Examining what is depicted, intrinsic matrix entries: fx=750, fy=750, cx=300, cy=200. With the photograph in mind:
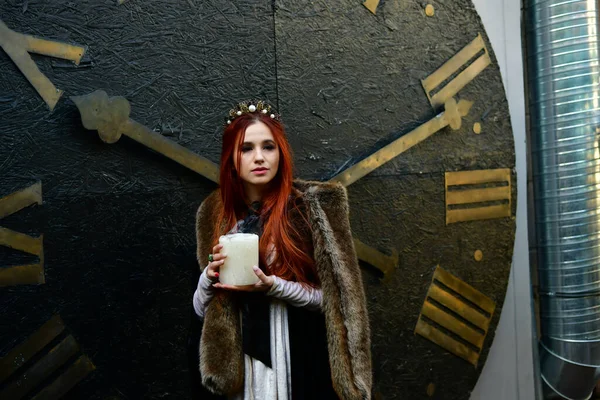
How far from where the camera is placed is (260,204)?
1.53m

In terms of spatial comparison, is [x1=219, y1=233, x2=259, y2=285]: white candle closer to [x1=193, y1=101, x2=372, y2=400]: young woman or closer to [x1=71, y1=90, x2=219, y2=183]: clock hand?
[x1=193, y1=101, x2=372, y2=400]: young woman

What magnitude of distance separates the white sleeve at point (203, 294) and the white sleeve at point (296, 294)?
0.40 feet

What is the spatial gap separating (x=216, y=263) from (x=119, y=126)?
578mm

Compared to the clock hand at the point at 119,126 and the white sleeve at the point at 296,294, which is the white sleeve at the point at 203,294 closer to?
the white sleeve at the point at 296,294

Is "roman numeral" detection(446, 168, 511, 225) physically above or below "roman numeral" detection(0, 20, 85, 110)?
→ below

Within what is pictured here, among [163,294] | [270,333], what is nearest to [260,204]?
[270,333]

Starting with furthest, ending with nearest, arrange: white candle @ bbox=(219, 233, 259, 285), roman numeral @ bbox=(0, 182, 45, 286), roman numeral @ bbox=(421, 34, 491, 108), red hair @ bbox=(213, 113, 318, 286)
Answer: roman numeral @ bbox=(421, 34, 491, 108) → roman numeral @ bbox=(0, 182, 45, 286) → red hair @ bbox=(213, 113, 318, 286) → white candle @ bbox=(219, 233, 259, 285)

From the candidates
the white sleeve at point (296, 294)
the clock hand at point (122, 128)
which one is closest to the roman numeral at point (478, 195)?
the clock hand at point (122, 128)

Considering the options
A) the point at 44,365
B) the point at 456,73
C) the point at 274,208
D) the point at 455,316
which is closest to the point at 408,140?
the point at 456,73

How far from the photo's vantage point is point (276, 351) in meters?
1.42

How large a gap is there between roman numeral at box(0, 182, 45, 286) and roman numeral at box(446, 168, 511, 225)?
1.17m

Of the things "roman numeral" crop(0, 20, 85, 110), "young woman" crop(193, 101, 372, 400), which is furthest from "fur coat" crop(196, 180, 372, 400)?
"roman numeral" crop(0, 20, 85, 110)

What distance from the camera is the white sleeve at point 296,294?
1.39 metres

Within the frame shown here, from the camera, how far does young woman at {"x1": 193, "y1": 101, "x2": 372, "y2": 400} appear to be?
1413mm
